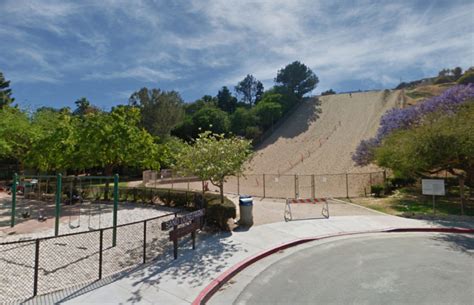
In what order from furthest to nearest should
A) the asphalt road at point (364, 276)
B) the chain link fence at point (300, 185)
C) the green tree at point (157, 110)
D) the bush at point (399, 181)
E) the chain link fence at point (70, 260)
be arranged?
the green tree at point (157, 110)
the chain link fence at point (300, 185)
the bush at point (399, 181)
the chain link fence at point (70, 260)
the asphalt road at point (364, 276)

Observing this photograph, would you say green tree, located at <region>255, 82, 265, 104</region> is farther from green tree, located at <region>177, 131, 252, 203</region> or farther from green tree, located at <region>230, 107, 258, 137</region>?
green tree, located at <region>177, 131, 252, 203</region>

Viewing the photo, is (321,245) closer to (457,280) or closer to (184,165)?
(457,280)

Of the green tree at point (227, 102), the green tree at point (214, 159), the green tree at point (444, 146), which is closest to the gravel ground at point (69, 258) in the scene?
the green tree at point (214, 159)

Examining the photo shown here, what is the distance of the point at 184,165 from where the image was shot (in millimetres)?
14133

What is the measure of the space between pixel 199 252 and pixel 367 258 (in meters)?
5.42

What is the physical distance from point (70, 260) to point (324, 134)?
5392 cm

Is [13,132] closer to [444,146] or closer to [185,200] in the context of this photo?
[185,200]

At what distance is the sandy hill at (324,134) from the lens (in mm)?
42438

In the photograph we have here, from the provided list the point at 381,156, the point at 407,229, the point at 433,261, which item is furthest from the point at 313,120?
the point at 433,261

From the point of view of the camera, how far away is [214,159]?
13086 mm

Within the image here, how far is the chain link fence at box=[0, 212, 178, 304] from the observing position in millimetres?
6883

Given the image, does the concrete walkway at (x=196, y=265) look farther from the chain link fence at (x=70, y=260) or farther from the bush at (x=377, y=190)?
the bush at (x=377, y=190)

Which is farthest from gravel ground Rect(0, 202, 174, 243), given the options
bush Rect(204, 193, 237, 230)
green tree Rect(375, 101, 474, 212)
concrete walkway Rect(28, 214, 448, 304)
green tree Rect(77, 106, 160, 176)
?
green tree Rect(375, 101, 474, 212)

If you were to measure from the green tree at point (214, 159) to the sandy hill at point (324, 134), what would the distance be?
18278 mm
